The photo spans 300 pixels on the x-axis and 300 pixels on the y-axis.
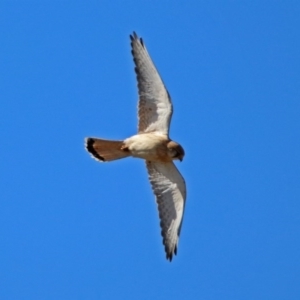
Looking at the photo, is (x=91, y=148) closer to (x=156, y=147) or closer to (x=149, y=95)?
(x=156, y=147)

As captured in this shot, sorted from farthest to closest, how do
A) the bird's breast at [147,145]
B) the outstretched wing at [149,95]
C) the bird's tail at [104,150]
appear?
1. the bird's tail at [104,150]
2. the bird's breast at [147,145]
3. the outstretched wing at [149,95]

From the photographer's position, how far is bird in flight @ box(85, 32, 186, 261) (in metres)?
21.0

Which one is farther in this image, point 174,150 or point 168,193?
point 168,193

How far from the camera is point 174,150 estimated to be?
69.8 feet

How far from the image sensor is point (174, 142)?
21297 mm

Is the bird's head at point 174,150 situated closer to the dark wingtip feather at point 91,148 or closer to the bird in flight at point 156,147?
the bird in flight at point 156,147

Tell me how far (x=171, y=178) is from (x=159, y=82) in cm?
132

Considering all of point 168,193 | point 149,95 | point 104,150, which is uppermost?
point 149,95

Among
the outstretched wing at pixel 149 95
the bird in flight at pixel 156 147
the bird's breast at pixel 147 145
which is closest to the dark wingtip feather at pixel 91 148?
the bird in flight at pixel 156 147

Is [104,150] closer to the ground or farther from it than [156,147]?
farther from it

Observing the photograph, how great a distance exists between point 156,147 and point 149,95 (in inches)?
25.9

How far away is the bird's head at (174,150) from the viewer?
2125 centimetres

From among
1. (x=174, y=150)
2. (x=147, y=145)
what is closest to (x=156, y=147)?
(x=147, y=145)

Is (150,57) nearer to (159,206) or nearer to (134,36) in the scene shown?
(134,36)
